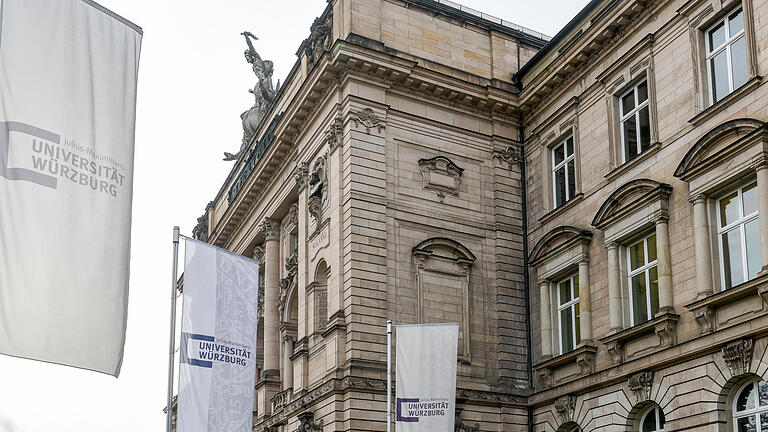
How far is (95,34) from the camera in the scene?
40.3 ft

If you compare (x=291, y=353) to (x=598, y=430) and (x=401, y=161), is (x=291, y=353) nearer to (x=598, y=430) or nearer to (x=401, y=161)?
(x=401, y=161)

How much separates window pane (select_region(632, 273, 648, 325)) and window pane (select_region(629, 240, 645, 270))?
12.1 inches

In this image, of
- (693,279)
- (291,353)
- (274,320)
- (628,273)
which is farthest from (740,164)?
(274,320)

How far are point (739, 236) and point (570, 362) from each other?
7221 mm

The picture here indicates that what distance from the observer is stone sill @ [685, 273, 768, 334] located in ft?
71.9

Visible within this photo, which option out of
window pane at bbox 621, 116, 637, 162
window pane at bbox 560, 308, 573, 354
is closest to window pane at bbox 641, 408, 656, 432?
window pane at bbox 560, 308, 573, 354

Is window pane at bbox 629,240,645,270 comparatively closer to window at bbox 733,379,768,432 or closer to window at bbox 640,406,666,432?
window at bbox 640,406,666,432

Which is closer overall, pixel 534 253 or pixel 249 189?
pixel 534 253

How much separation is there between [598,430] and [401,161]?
10.3 m

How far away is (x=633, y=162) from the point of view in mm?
27547

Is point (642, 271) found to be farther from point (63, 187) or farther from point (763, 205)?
point (63, 187)

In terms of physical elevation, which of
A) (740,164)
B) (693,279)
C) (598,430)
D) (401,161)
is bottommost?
(598,430)

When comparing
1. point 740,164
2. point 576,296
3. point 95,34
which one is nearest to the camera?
point 95,34

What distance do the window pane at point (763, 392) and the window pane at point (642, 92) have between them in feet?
30.5
